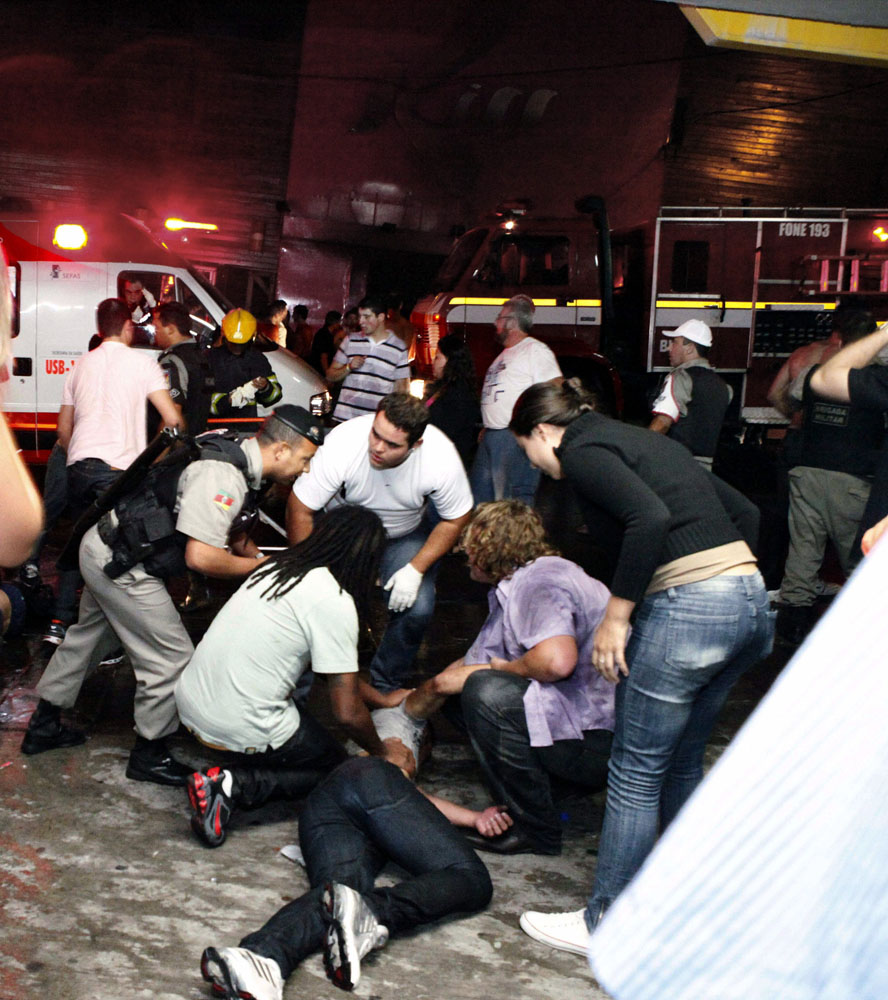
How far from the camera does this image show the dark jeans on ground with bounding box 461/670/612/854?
3.69 metres

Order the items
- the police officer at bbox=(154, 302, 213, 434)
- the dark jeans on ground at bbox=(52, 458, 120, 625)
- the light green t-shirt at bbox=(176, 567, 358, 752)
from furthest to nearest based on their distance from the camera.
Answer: the police officer at bbox=(154, 302, 213, 434) → the dark jeans on ground at bbox=(52, 458, 120, 625) → the light green t-shirt at bbox=(176, 567, 358, 752)

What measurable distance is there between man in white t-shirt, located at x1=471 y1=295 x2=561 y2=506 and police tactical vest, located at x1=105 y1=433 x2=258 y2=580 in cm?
364

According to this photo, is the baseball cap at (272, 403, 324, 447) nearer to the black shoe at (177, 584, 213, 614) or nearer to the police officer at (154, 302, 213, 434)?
the black shoe at (177, 584, 213, 614)

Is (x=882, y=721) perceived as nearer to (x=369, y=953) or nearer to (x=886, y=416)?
(x=369, y=953)

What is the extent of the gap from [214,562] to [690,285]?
998 cm

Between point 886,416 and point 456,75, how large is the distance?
1288cm

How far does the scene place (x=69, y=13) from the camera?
16219mm

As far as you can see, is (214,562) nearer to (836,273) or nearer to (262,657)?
(262,657)

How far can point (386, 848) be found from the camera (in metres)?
3.32

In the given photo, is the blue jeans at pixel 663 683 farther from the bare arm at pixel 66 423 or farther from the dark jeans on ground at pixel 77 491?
the bare arm at pixel 66 423

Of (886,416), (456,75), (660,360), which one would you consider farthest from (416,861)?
(456,75)

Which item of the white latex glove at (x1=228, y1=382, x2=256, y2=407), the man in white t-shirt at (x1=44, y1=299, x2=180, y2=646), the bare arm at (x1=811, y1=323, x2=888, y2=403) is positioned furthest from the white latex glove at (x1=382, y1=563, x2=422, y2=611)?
the white latex glove at (x1=228, y1=382, x2=256, y2=407)

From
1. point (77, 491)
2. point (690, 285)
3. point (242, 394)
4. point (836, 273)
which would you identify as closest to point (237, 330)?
point (242, 394)

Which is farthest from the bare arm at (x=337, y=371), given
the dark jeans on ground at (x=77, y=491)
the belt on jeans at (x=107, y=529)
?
the belt on jeans at (x=107, y=529)
